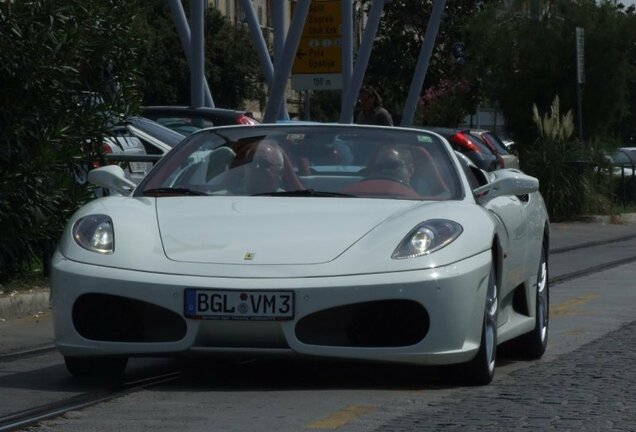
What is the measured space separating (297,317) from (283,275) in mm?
187

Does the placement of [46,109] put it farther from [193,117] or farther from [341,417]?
[193,117]

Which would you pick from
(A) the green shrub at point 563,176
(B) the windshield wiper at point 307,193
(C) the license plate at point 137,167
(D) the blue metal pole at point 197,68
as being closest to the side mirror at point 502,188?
(B) the windshield wiper at point 307,193

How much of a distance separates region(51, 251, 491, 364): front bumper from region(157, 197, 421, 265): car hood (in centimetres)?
16

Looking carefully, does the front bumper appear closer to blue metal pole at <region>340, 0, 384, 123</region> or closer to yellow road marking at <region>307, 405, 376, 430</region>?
yellow road marking at <region>307, 405, 376, 430</region>

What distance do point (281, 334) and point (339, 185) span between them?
4.48 ft

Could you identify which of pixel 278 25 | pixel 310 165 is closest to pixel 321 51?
pixel 278 25

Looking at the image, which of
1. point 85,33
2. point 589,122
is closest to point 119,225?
point 85,33

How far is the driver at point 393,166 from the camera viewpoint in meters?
8.57

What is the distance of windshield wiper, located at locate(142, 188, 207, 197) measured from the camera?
27.6 feet

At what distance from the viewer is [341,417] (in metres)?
6.85

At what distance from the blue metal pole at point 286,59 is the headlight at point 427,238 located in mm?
12760

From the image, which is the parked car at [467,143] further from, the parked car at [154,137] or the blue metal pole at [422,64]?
the parked car at [154,137]

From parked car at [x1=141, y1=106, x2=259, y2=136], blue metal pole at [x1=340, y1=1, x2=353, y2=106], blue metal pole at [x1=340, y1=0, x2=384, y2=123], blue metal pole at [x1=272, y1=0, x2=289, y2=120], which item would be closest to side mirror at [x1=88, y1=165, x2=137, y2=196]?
parked car at [x1=141, y1=106, x2=259, y2=136]

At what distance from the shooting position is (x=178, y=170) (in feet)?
28.6
